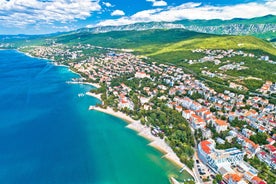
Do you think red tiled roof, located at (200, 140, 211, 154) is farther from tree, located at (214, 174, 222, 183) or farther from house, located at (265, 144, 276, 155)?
house, located at (265, 144, 276, 155)

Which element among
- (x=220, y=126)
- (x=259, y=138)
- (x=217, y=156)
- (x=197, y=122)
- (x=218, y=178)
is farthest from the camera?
(x=197, y=122)

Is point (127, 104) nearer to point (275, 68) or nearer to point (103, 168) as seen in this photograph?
point (103, 168)

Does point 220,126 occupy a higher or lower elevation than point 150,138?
higher

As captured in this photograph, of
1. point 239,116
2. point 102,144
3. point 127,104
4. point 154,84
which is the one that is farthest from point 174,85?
point 102,144

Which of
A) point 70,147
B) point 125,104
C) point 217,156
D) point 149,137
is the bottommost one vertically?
point 149,137

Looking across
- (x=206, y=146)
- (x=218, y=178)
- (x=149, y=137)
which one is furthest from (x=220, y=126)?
(x=218, y=178)

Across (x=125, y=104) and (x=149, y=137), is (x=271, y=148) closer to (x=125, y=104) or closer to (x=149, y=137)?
(x=149, y=137)

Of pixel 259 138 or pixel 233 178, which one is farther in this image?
pixel 259 138

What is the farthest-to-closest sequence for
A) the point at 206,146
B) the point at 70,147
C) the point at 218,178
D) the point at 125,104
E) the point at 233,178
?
the point at 125,104, the point at 70,147, the point at 206,146, the point at 218,178, the point at 233,178
